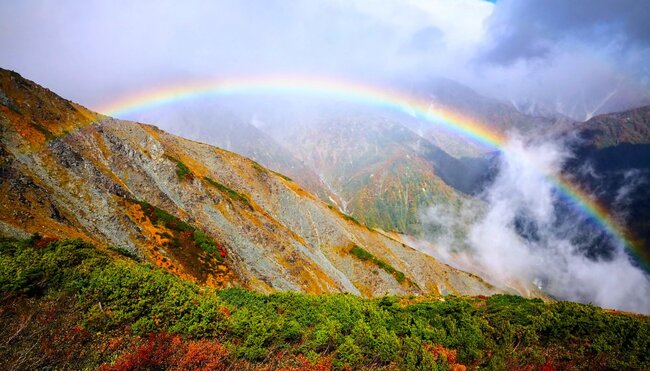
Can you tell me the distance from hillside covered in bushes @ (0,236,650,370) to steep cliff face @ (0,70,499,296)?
37.2 ft

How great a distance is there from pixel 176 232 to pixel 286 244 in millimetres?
26390

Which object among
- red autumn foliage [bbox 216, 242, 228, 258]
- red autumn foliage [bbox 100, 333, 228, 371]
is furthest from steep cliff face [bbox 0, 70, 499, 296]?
red autumn foliage [bbox 100, 333, 228, 371]

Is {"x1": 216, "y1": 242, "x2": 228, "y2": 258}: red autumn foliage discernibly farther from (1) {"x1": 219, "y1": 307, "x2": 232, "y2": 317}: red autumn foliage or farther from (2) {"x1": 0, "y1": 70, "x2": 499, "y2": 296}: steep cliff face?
(1) {"x1": 219, "y1": 307, "x2": 232, "y2": 317}: red autumn foliage

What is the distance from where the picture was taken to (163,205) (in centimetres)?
6238

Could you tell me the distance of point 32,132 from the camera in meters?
51.6

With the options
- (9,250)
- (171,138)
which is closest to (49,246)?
(9,250)

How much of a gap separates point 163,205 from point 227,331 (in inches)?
1681

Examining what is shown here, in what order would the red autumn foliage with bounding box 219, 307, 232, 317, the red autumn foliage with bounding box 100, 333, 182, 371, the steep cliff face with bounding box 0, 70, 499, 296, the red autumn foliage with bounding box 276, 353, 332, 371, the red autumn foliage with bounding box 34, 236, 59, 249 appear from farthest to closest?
the steep cliff face with bounding box 0, 70, 499, 296 < the red autumn foliage with bounding box 34, 236, 59, 249 < the red autumn foliage with bounding box 219, 307, 232, 317 < the red autumn foliage with bounding box 276, 353, 332, 371 < the red autumn foliage with bounding box 100, 333, 182, 371

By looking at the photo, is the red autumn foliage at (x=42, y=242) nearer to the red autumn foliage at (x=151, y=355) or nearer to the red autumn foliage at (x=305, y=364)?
the red autumn foliage at (x=151, y=355)

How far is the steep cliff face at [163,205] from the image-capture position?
144 feet

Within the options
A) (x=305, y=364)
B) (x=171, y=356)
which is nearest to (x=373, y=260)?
(x=305, y=364)

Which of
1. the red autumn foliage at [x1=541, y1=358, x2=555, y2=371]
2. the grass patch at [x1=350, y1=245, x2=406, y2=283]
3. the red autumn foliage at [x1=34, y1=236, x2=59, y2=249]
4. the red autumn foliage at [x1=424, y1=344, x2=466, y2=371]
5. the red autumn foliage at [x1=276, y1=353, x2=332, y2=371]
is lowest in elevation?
the grass patch at [x1=350, y1=245, x2=406, y2=283]

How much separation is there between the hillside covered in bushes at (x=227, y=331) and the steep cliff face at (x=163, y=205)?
11.4 metres

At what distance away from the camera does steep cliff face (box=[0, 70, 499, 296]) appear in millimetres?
44031
